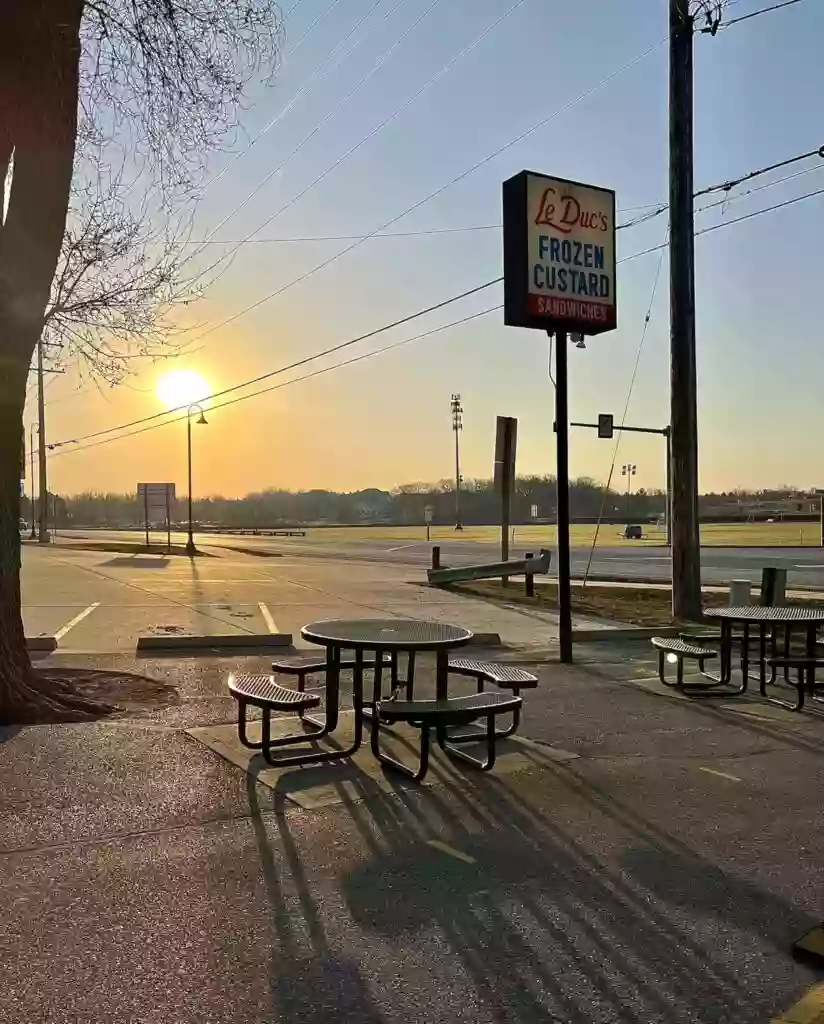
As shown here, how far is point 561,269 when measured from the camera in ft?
34.0

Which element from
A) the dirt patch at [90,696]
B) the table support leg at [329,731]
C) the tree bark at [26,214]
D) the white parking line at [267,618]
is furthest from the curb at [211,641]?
the table support leg at [329,731]

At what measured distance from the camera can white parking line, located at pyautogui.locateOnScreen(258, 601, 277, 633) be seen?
12745 mm

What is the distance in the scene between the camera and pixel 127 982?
3.05 metres

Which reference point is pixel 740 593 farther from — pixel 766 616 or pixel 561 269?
pixel 561 269

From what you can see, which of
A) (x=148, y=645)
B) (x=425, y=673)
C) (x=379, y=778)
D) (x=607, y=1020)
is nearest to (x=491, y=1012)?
(x=607, y=1020)

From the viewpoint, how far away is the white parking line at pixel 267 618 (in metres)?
12.7

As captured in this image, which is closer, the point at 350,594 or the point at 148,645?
the point at 148,645

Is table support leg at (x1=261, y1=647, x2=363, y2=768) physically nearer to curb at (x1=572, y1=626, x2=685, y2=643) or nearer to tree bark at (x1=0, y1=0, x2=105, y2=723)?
tree bark at (x1=0, y1=0, x2=105, y2=723)

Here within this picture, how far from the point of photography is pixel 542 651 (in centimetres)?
1118

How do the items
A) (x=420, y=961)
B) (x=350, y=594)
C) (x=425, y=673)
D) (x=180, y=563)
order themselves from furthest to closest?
(x=180, y=563) → (x=350, y=594) → (x=425, y=673) → (x=420, y=961)

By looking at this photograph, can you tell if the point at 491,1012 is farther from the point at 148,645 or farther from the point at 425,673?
the point at 148,645

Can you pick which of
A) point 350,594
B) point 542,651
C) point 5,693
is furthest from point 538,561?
point 5,693

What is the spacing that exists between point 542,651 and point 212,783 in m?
6.41

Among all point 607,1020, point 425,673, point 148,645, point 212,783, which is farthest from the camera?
point 148,645
